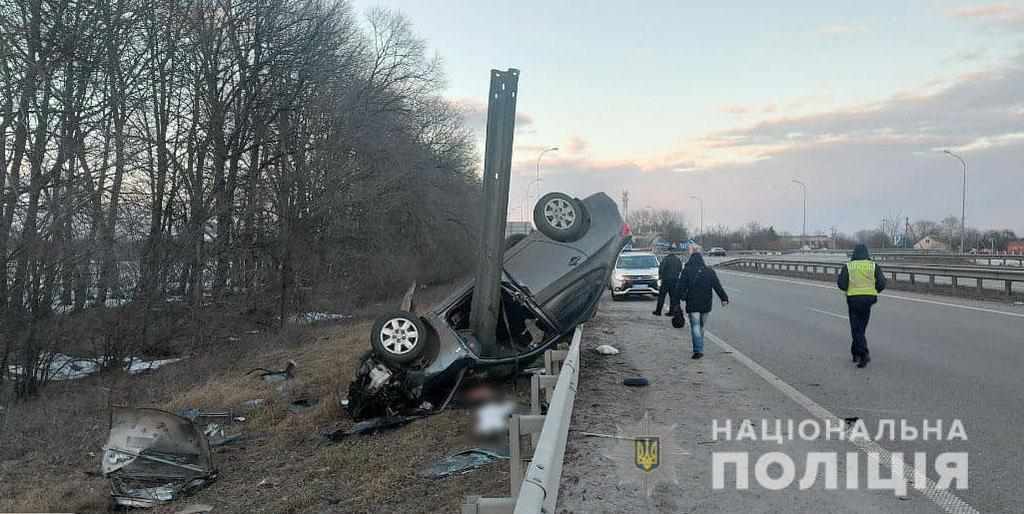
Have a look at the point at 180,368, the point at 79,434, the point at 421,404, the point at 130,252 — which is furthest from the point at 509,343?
the point at 130,252

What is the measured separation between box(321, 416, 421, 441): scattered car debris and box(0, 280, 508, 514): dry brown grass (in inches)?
3.9

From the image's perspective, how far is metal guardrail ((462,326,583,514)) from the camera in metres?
3.18

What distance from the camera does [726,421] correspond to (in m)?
6.40

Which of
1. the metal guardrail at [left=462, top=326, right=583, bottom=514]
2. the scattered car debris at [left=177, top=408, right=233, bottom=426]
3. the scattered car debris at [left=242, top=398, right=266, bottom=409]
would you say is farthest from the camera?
the scattered car debris at [left=242, top=398, right=266, bottom=409]

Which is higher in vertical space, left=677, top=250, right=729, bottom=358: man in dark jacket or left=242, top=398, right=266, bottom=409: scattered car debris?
left=677, top=250, right=729, bottom=358: man in dark jacket

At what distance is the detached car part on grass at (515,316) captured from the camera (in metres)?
8.24

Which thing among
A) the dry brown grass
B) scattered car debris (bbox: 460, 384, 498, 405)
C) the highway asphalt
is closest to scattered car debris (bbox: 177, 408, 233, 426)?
the dry brown grass

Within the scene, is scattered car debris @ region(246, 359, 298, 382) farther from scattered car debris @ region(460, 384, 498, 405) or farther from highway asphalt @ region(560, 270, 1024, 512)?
scattered car debris @ region(460, 384, 498, 405)

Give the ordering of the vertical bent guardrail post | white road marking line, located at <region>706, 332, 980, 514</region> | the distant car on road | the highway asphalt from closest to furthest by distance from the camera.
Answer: white road marking line, located at <region>706, 332, 980, 514</region>, the highway asphalt, the vertical bent guardrail post, the distant car on road

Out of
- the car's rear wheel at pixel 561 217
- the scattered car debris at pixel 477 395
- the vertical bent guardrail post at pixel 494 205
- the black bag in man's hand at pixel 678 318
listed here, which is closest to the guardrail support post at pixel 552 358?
the vertical bent guardrail post at pixel 494 205

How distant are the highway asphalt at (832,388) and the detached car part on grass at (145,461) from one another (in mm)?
4010

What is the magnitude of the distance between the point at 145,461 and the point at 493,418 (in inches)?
134

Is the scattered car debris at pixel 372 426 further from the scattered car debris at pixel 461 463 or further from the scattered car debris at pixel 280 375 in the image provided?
the scattered car debris at pixel 280 375

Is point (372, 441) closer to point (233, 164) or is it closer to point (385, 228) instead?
point (233, 164)
